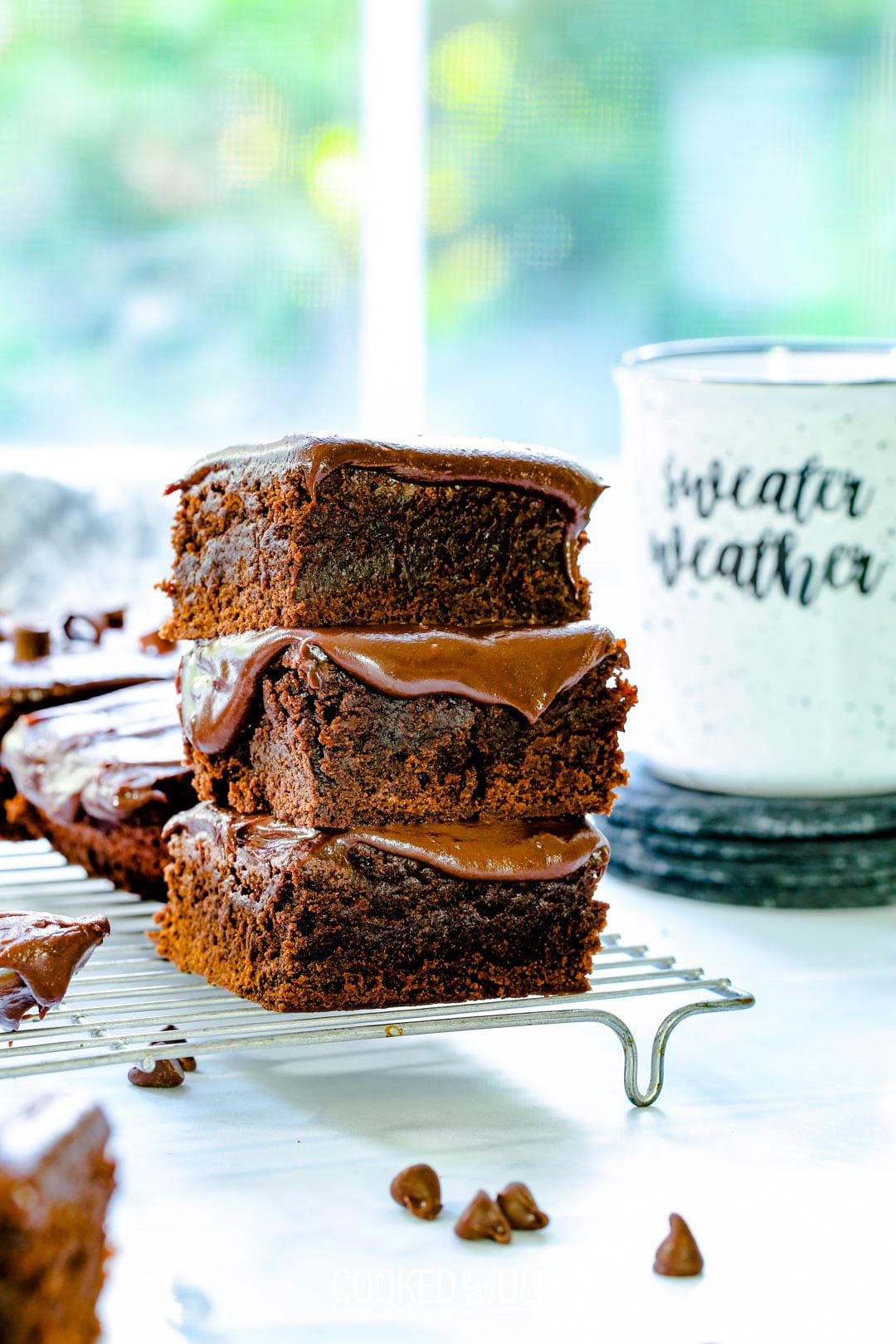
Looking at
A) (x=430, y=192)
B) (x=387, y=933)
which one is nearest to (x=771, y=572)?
(x=387, y=933)

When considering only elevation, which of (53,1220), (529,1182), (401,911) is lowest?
(529,1182)

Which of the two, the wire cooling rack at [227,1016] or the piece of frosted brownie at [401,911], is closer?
the wire cooling rack at [227,1016]

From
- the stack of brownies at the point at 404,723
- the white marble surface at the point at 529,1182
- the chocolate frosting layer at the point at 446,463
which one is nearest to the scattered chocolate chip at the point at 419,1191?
the white marble surface at the point at 529,1182

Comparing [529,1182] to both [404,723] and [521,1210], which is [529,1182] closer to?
[521,1210]

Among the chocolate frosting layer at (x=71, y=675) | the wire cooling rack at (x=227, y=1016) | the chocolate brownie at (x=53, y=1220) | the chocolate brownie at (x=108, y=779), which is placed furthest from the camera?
the chocolate frosting layer at (x=71, y=675)

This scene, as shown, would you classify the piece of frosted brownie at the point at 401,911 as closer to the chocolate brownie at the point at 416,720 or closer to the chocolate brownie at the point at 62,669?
the chocolate brownie at the point at 416,720

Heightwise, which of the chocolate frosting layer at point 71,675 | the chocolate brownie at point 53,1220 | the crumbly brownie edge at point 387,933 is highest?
the chocolate brownie at point 53,1220
